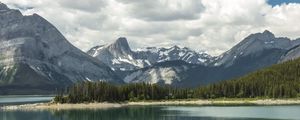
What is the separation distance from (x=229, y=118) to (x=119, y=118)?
32328 millimetres

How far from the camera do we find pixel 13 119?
515 feet

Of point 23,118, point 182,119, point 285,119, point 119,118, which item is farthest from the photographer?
point 23,118

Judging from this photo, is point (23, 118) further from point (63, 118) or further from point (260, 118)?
point (260, 118)

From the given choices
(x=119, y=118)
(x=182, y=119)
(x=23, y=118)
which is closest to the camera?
(x=182, y=119)

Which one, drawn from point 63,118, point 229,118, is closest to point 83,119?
point 63,118

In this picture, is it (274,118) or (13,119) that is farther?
(13,119)

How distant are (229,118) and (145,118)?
81.8 ft

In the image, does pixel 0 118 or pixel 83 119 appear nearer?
pixel 83 119

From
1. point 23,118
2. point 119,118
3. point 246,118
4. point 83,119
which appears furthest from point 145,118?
point 23,118

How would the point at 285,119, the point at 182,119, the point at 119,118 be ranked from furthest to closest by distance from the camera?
the point at 119,118 < the point at 182,119 < the point at 285,119

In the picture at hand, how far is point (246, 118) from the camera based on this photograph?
136m

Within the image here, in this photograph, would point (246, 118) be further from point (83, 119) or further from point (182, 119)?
point (83, 119)

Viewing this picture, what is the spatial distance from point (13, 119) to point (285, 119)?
79702mm

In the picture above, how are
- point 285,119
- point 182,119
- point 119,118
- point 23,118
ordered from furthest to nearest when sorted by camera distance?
point 23,118 → point 119,118 → point 182,119 → point 285,119
